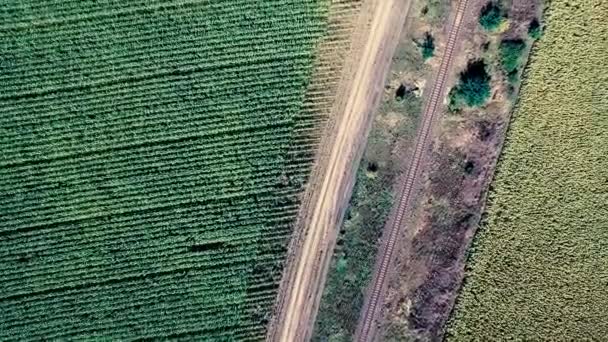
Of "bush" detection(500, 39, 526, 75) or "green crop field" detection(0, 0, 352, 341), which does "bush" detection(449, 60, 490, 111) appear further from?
"green crop field" detection(0, 0, 352, 341)

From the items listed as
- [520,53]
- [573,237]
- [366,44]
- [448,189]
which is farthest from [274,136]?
[573,237]

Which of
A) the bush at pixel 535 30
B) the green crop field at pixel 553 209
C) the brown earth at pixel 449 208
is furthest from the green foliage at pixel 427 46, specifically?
the green crop field at pixel 553 209

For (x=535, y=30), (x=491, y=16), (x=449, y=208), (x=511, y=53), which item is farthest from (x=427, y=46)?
(x=449, y=208)

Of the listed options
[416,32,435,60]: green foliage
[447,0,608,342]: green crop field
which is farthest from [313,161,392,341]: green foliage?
[416,32,435,60]: green foliage

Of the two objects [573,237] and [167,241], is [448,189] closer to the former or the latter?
[573,237]

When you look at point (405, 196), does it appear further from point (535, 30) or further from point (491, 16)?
point (535, 30)

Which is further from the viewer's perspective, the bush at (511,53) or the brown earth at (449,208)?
the brown earth at (449,208)

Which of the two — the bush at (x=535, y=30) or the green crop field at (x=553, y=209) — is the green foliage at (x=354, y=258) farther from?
the bush at (x=535, y=30)
